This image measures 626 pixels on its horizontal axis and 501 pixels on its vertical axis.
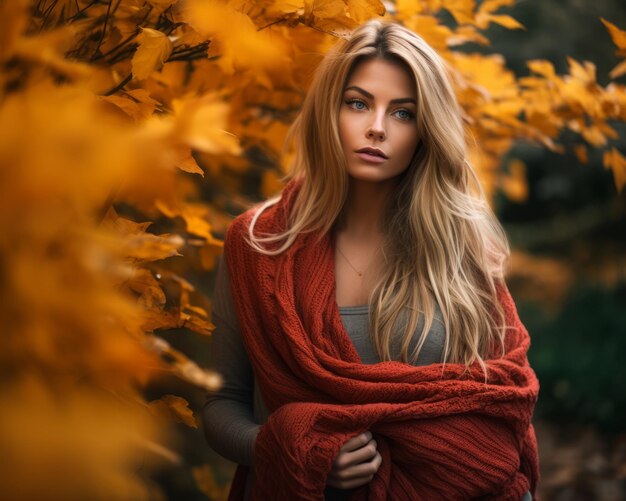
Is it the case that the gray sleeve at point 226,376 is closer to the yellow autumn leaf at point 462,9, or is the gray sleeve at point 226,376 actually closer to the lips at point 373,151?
the lips at point 373,151

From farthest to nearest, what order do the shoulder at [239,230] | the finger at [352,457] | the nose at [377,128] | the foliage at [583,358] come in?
the foliage at [583,358], the shoulder at [239,230], the nose at [377,128], the finger at [352,457]

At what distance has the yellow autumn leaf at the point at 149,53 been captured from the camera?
108 centimetres

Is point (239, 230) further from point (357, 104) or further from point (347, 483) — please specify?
point (347, 483)

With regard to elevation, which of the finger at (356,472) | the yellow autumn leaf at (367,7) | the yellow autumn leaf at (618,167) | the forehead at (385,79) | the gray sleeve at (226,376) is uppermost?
the yellow autumn leaf at (367,7)

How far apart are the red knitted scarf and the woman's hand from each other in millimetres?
25

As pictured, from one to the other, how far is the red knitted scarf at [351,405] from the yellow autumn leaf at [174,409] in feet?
0.94

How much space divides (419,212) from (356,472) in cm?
66

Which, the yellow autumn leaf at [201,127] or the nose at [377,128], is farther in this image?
the nose at [377,128]

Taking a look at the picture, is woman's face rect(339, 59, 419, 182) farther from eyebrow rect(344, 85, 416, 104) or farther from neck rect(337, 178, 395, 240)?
neck rect(337, 178, 395, 240)

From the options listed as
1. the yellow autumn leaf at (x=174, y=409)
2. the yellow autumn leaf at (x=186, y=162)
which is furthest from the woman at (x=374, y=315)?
the yellow autumn leaf at (x=186, y=162)

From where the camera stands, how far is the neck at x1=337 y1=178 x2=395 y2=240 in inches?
68.6

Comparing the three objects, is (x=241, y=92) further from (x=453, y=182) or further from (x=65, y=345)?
(x=65, y=345)

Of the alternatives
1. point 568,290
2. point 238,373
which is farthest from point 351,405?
point 568,290

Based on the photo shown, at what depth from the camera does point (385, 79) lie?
1.57m
